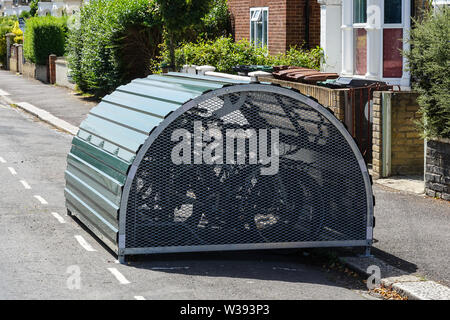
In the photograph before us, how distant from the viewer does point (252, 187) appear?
872 cm

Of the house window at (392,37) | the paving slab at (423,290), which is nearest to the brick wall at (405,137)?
the house window at (392,37)

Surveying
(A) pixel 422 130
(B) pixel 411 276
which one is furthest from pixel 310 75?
(B) pixel 411 276

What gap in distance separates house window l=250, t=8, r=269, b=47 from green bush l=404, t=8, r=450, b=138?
39.8 feet

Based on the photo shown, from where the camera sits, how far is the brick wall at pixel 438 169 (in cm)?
1176

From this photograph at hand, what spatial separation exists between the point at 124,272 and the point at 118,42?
1832cm

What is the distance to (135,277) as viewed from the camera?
7.97m

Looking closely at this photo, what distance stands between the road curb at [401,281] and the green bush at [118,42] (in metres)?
16.8

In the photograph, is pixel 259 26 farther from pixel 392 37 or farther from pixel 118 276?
pixel 118 276

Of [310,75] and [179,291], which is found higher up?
[310,75]

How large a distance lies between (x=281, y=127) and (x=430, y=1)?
6.82 m

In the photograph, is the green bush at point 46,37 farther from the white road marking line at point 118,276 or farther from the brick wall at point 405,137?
the white road marking line at point 118,276

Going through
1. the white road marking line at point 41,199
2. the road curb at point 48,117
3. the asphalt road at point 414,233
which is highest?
the road curb at point 48,117

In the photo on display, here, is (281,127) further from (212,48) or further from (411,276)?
(212,48)
